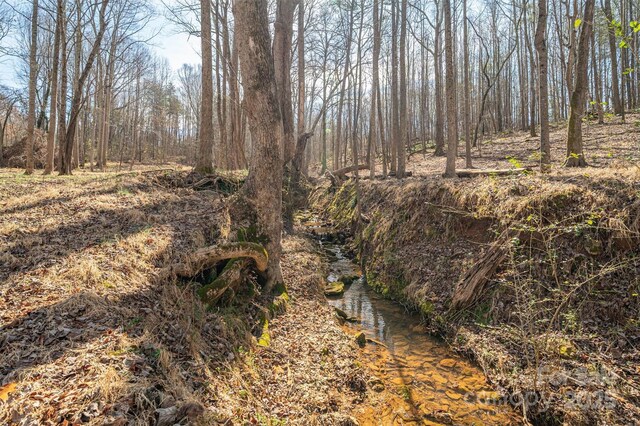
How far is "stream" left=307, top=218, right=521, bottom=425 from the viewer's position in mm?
4184

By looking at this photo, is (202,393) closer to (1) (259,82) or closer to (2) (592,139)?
(1) (259,82)

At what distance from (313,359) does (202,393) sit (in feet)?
6.27

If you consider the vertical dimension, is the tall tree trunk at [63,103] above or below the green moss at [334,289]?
above

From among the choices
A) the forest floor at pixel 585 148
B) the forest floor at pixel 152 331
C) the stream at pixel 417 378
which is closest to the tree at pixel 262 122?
the forest floor at pixel 152 331

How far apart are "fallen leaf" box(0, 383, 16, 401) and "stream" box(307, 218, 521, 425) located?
3.47 m

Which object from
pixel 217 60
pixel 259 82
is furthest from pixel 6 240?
pixel 217 60

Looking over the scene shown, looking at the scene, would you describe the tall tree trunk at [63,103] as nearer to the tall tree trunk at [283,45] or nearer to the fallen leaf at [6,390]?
the tall tree trunk at [283,45]

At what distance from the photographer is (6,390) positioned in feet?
8.61

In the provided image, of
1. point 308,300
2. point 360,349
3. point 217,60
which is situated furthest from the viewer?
point 217,60

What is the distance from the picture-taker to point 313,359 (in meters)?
4.87

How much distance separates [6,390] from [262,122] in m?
4.76

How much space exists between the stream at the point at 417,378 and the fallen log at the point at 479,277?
892mm

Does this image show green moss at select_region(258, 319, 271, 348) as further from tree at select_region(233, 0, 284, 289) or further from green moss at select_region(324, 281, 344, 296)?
green moss at select_region(324, 281, 344, 296)

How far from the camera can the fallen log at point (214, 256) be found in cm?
522
